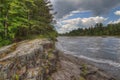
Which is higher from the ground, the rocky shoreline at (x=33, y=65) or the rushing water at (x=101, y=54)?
the rocky shoreline at (x=33, y=65)

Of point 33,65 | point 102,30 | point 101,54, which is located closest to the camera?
point 33,65

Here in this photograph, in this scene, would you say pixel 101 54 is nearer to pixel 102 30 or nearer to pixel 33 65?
pixel 33 65

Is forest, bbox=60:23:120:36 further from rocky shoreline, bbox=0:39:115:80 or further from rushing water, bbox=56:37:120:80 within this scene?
rocky shoreline, bbox=0:39:115:80

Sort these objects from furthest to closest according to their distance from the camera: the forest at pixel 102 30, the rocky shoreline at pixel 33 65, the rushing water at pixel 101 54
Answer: the forest at pixel 102 30 < the rushing water at pixel 101 54 < the rocky shoreline at pixel 33 65

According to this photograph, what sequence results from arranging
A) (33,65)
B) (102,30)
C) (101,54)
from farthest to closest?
(102,30) < (101,54) < (33,65)

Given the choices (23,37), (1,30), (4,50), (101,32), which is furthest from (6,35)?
(101,32)

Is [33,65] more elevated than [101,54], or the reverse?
[33,65]

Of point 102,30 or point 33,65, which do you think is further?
point 102,30

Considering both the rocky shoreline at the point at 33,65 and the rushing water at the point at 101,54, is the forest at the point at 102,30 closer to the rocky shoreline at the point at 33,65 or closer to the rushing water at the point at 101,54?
the rushing water at the point at 101,54

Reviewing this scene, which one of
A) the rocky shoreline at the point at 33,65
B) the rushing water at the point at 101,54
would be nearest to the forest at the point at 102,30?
the rushing water at the point at 101,54

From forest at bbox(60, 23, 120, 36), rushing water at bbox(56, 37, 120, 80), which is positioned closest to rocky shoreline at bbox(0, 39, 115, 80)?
rushing water at bbox(56, 37, 120, 80)

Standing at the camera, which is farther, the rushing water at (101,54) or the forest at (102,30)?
the forest at (102,30)

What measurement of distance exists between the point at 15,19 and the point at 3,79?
10.8 metres

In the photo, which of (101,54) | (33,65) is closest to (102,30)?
(101,54)
